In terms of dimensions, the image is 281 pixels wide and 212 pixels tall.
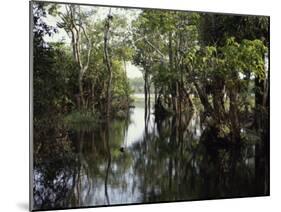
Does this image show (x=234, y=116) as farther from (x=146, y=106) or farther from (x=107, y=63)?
(x=107, y=63)

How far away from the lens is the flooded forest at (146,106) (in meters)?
5.02

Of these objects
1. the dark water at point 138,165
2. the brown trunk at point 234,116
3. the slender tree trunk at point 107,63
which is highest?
the slender tree trunk at point 107,63

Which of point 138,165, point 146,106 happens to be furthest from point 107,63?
point 138,165

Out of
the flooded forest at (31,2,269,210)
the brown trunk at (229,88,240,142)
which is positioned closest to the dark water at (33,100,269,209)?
Result: the flooded forest at (31,2,269,210)

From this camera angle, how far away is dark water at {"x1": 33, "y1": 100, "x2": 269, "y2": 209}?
198 inches

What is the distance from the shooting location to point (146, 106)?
5.28m

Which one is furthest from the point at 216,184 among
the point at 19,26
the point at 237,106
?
the point at 19,26

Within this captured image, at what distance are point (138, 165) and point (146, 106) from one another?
0.54 meters

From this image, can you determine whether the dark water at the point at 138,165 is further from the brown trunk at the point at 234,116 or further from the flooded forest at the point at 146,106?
the brown trunk at the point at 234,116

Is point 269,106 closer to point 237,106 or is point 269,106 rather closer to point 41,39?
point 237,106

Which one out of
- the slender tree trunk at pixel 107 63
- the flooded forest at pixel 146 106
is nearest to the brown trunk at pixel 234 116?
the flooded forest at pixel 146 106

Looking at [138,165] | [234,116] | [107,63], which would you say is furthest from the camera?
[234,116]

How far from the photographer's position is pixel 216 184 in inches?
218
